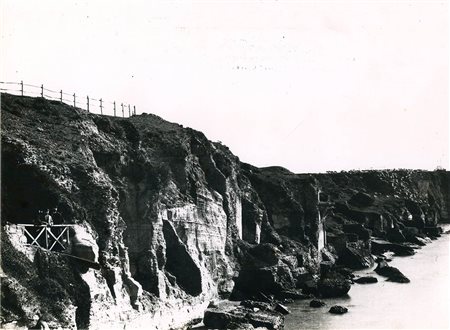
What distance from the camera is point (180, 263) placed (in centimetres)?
4841

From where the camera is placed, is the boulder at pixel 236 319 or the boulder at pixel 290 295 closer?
the boulder at pixel 236 319

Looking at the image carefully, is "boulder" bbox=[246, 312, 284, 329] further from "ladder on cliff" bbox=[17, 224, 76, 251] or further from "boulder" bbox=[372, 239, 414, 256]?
"boulder" bbox=[372, 239, 414, 256]

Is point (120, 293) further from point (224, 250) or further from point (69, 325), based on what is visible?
point (224, 250)

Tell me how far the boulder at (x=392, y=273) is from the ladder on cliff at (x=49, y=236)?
48549 mm

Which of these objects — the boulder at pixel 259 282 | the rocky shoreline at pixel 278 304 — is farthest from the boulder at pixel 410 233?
the boulder at pixel 259 282

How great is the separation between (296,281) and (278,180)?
2245cm

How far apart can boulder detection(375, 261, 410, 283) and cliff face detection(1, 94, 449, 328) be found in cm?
828

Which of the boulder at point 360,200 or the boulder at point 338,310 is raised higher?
the boulder at point 360,200

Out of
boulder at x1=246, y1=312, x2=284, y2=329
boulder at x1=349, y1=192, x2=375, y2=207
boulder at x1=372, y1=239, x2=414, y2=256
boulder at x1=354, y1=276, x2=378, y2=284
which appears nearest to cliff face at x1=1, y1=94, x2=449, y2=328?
boulder at x1=246, y1=312, x2=284, y2=329

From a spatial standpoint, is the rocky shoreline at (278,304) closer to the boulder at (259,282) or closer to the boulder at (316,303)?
the boulder at (316,303)

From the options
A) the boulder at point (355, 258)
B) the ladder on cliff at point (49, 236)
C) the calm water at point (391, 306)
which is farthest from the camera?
the boulder at point (355, 258)

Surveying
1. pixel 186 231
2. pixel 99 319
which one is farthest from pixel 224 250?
pixel 99 319

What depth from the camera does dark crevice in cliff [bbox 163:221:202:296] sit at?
4794 cm

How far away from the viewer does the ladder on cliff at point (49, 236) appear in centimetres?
3038
